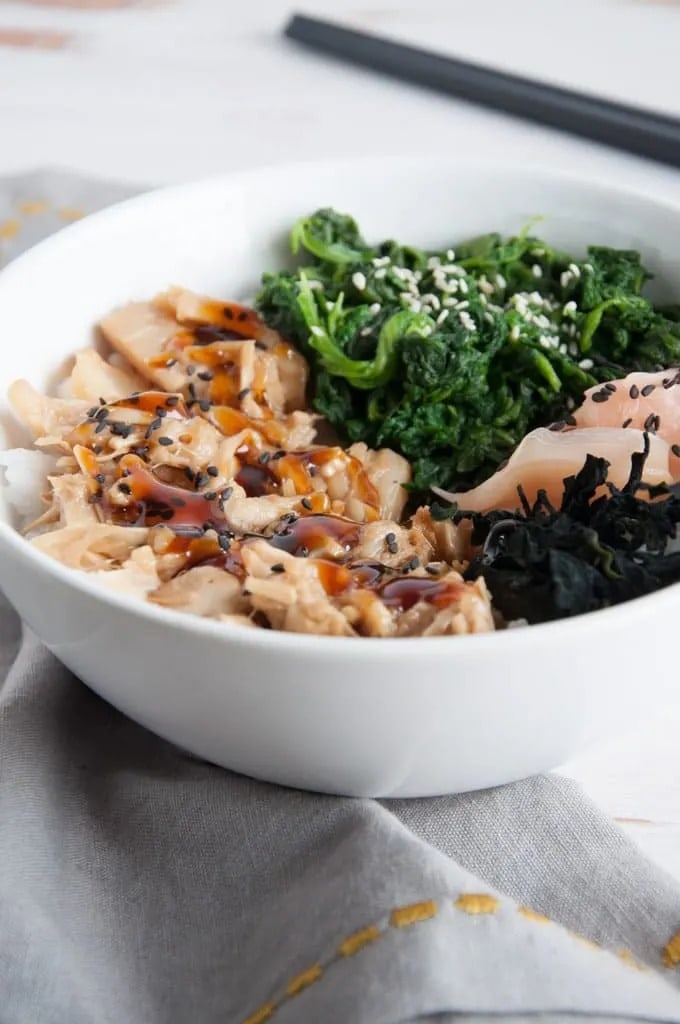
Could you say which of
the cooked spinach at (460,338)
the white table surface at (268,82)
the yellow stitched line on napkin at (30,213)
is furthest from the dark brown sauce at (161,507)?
the white table surface at (268,82)

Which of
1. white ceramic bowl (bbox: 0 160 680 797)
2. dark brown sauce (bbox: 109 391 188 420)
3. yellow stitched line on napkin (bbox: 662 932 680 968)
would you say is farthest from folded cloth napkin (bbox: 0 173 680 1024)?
dark brown sauce (bbox: 109 391 188 420)

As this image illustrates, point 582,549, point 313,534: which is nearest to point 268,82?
point 313,534

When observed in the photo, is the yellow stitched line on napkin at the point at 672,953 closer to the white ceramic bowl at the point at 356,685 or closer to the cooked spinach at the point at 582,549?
the white ceramic bowl at the point at 356,685

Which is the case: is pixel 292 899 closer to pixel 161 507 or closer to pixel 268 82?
pixel 161 507

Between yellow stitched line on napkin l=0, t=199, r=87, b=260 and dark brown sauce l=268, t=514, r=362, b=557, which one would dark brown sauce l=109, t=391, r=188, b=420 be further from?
yellow stitched line on napkin l=0, t=199, r=87, b=260

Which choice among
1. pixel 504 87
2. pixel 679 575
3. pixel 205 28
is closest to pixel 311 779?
pixel 679 575

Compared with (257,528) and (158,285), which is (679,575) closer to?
(257,528)

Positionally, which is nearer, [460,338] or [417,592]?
[417,592]
